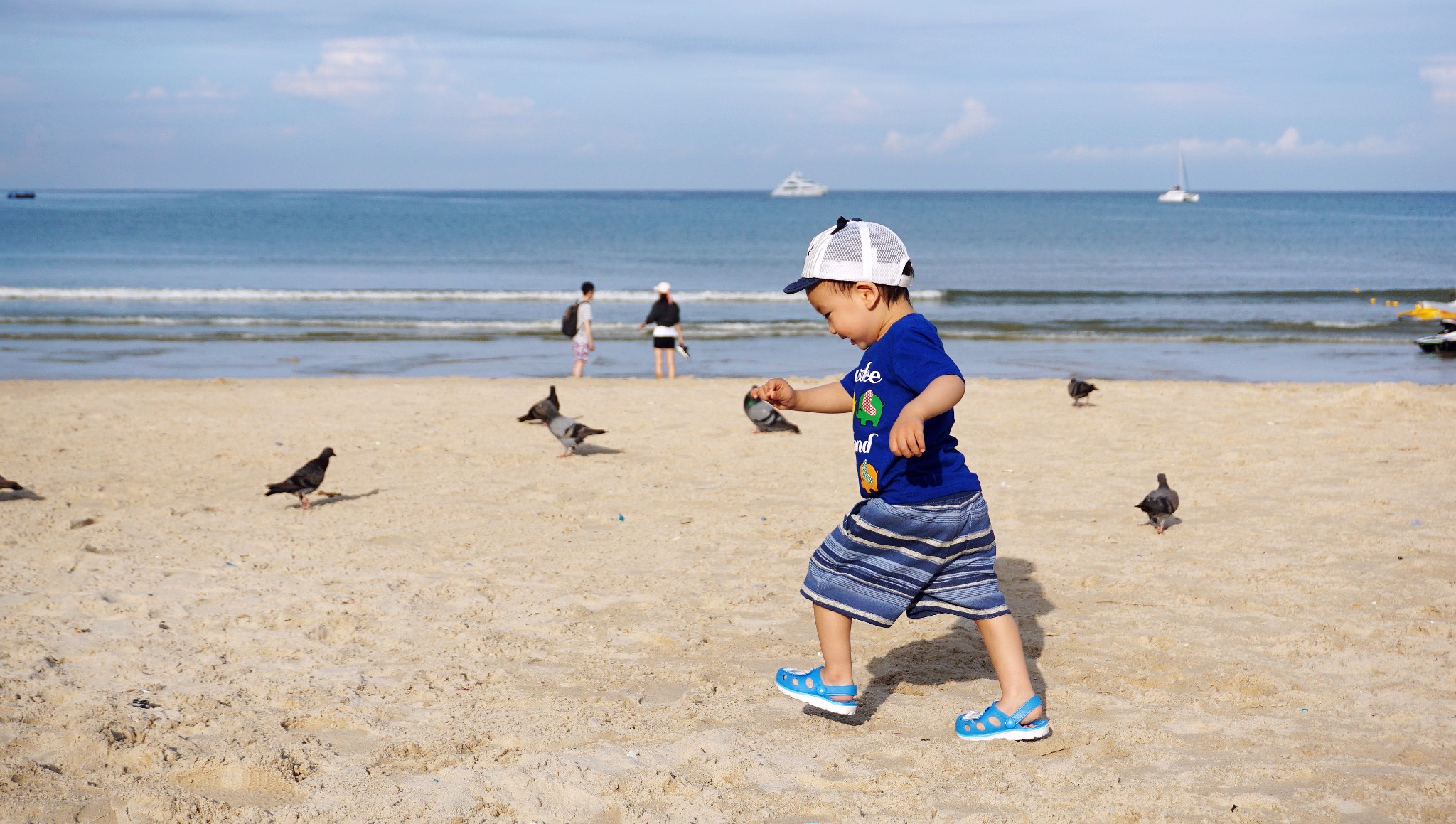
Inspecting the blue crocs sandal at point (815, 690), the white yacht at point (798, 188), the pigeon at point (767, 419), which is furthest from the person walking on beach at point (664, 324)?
the white yacht at point (798, 188)

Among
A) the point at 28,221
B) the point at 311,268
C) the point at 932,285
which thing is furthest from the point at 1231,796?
the point at 28,221

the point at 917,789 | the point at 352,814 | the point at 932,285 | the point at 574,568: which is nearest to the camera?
the point at 352,814

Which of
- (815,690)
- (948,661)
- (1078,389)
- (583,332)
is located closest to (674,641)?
(815,690)

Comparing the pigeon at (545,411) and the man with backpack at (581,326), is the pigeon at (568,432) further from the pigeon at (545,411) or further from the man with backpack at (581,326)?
the man with backpack at (581,326)

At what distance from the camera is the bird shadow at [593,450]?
8984mm

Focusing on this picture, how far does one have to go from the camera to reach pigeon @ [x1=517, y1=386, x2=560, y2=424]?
941cm

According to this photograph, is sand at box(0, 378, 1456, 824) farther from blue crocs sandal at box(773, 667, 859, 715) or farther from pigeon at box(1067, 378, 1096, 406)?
pigeon at box(1067, 378, 1096, 406)

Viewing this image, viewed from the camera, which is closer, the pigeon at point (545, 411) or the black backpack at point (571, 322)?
the pigeon at point (545, 411)

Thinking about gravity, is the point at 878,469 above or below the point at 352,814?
above

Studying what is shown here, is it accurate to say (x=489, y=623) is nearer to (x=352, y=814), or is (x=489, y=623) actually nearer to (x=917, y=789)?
(x=352, y=814)

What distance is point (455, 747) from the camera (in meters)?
3.47

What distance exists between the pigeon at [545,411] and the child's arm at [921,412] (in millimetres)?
6419

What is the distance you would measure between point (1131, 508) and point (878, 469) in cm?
401

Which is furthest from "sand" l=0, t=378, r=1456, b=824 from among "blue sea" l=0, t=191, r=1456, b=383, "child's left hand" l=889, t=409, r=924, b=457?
"blue sea" l=0, t=191, r=1456, b=383
